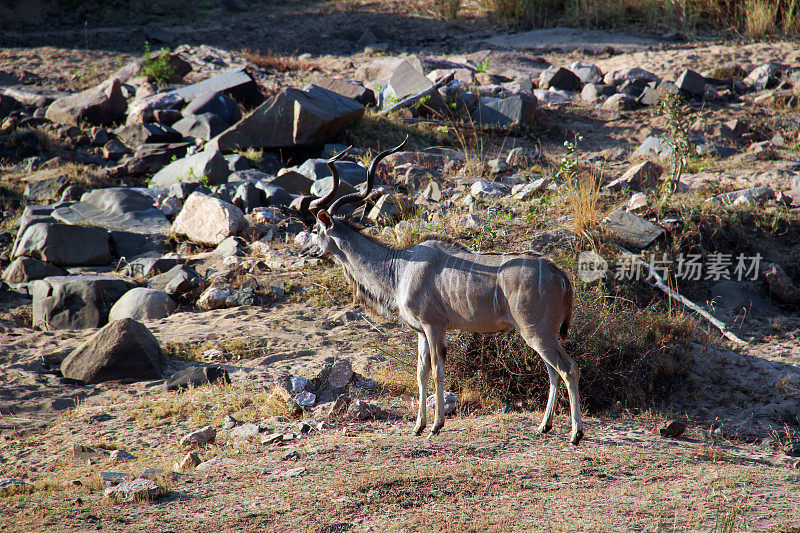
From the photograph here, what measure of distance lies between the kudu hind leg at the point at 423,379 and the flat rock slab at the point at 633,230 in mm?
3887

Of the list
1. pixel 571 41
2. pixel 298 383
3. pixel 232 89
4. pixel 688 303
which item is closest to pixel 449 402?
pixel 298 383

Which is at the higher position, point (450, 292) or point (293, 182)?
point (293, 182)

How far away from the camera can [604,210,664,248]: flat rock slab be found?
27.1ft

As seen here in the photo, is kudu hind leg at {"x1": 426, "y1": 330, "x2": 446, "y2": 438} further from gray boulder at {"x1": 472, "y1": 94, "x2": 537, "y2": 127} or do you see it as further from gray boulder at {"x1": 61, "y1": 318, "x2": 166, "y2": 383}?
gray boulder at {"x1": 472, "y1": 94, "x2": 537, "y2": 127}

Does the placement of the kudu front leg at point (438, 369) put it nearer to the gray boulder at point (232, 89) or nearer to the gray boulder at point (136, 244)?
the gray boulder at point (136, 244)

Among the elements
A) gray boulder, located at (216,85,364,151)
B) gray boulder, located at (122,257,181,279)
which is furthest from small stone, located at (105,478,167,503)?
gray boulder, located at (216,85,364,151)

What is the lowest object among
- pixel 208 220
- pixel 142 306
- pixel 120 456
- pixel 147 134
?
pixel 120 456

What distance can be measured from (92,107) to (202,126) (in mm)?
2575

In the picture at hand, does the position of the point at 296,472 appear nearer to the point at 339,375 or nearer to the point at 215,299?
the point at 339,375

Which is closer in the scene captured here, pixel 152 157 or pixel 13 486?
pixel 13 486

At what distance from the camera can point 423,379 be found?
534 cm

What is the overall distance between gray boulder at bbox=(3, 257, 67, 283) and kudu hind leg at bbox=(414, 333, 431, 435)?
20.1ft

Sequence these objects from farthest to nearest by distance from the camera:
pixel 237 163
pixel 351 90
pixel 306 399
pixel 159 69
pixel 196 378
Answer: pixel 159 69 → pixel 351 90 → pixel 237 163 → pixel 196 378 → pixel 306 399

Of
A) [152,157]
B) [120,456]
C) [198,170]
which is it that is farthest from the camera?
[152,157]
